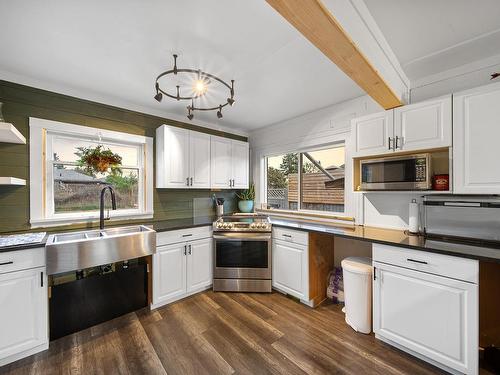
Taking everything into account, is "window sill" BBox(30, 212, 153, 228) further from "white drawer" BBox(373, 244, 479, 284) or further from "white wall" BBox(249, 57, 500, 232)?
"white drawer" BBox(373, 244, 479, 284)

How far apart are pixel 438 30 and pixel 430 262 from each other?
1731mm

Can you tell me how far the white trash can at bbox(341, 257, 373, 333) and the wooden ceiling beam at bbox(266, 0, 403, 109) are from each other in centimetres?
165

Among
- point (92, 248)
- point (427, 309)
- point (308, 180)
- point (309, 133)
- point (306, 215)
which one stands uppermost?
point (309, 133)

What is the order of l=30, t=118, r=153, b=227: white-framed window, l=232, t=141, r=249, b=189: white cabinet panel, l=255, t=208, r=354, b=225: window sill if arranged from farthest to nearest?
l=232, t=141, r=249, b=189: white cabinet panel
l=255, t=208, r=354, b=225: window sill
l=30, t=118, r=153, b=227: white-framed window

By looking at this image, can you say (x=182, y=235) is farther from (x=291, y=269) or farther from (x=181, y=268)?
(x=291, y=269)

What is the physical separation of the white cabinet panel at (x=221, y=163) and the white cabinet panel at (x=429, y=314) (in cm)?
236

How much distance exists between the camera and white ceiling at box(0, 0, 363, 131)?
1.40m

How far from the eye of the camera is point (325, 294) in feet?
8.87

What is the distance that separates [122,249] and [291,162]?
106 inches

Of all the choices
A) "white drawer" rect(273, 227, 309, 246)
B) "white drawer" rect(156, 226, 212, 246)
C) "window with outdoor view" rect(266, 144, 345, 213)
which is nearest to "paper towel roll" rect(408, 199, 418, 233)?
"window with outdoor view" rect(266, 144, 345, 213)

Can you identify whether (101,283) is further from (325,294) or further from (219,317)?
(325,294)

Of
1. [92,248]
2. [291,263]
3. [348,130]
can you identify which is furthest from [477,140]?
[92,248]

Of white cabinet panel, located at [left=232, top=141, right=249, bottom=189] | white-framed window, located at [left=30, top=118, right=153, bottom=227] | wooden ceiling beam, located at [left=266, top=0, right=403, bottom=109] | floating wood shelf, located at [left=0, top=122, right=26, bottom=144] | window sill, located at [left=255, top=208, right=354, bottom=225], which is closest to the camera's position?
wooden ceiling beam, located at [left=266, top=0, right=403, bottom=109]

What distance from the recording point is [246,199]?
155 inches
